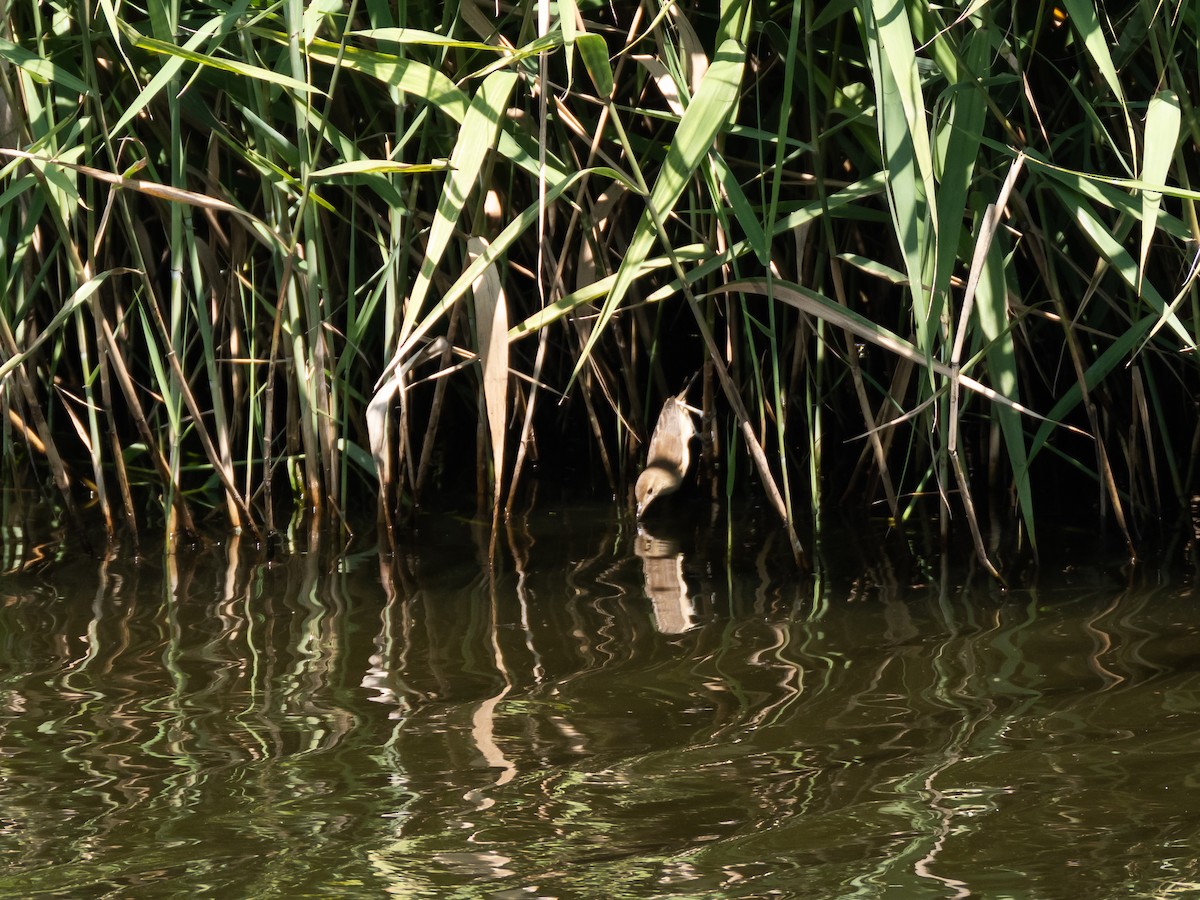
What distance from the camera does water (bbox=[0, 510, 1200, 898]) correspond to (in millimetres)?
1288

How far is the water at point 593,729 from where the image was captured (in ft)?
4.23

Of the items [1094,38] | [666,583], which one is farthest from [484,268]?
[1094,38]

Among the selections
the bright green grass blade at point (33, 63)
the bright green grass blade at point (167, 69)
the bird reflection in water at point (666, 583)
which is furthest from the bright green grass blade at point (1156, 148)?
the bright green grass blade at point (33, 63)

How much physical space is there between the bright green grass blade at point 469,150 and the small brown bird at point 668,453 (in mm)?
663

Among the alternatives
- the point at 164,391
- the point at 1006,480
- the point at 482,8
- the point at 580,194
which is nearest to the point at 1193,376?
the point at 1006,480

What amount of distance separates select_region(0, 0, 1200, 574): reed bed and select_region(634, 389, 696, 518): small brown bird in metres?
0.10

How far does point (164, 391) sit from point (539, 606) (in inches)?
27.6

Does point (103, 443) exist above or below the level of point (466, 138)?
below

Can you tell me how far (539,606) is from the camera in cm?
219

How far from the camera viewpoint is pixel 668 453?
2.59 m

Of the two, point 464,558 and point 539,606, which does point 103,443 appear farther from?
point 539,606

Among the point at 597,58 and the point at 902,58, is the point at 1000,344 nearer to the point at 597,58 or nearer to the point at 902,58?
the point at 902,58

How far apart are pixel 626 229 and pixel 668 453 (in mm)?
444

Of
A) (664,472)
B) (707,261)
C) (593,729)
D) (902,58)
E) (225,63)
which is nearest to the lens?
(593,729)
